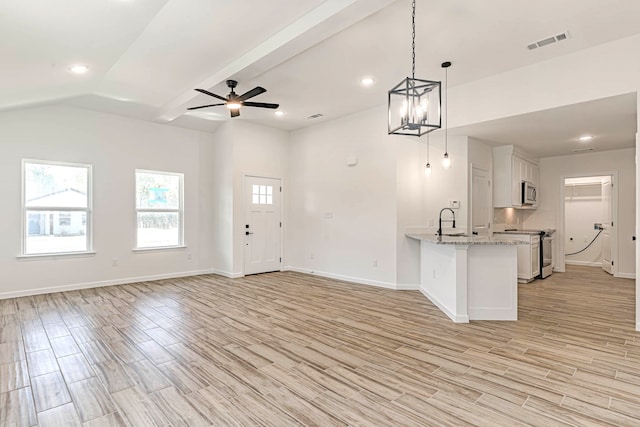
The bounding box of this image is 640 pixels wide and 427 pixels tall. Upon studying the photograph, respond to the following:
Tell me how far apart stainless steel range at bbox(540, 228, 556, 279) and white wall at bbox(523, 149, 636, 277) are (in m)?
0.57

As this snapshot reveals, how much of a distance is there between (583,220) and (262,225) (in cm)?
833

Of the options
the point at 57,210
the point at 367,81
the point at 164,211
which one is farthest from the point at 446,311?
the point at 57,210

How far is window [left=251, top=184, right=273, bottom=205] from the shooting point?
7062 mm

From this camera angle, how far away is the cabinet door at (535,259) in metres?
6.37

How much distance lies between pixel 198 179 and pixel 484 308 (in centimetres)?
589

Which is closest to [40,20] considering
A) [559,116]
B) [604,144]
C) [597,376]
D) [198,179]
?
[198,179]

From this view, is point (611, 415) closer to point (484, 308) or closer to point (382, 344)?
point (382, 344)

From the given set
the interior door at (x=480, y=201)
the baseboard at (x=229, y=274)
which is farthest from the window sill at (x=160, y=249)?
the interior door at (x=480, y=201)

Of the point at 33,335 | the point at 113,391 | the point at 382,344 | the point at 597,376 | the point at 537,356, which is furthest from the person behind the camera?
the point at 33,335

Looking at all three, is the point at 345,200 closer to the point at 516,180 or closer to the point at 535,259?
the point at 516,180

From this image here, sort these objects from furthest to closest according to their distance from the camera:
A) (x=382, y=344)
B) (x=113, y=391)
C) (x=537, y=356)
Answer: (x=382, y=344), (x=537, y=356), (x=113, y=391)

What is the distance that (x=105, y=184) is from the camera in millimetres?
6043

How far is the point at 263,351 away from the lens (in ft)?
10.2

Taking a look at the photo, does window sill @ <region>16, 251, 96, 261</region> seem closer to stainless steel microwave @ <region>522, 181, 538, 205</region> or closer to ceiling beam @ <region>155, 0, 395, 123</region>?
ceiling beam @ <region>155, 0, 395, 123</region>
